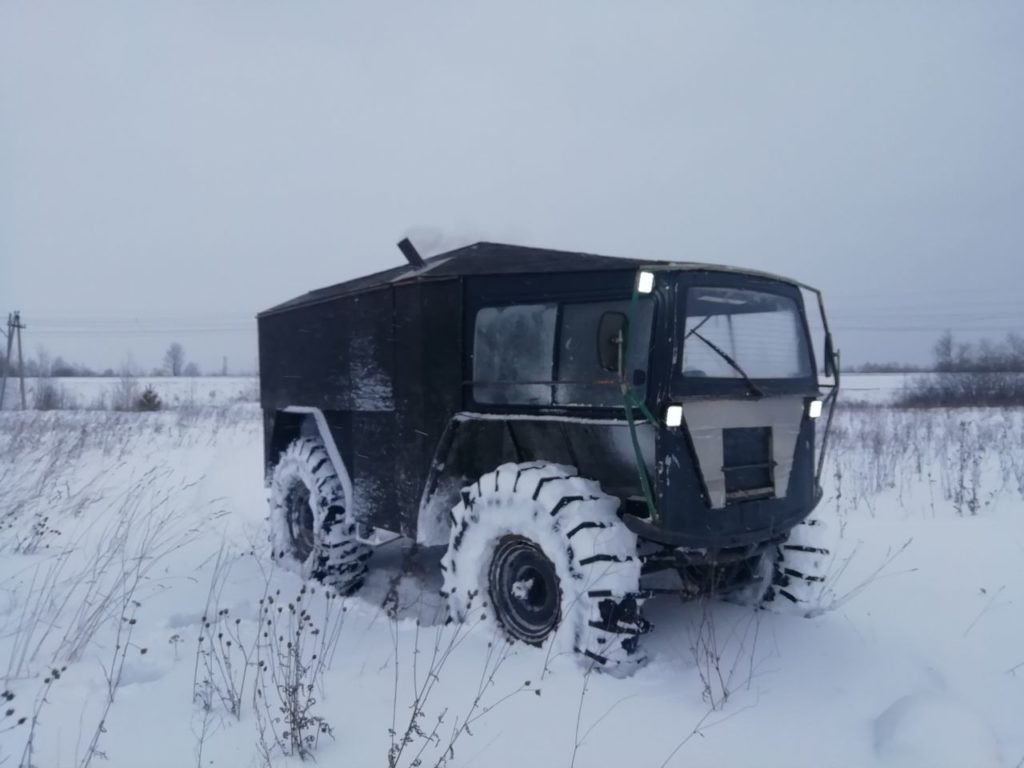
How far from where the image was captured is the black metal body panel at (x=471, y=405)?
3.72 m

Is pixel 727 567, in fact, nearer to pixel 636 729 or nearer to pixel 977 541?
pixel 636 729

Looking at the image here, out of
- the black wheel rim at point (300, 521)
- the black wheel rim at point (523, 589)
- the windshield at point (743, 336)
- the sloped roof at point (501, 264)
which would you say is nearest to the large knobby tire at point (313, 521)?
the black wheel rim at point (300, 521)

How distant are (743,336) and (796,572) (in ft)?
5.12

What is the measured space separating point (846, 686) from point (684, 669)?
0.79m

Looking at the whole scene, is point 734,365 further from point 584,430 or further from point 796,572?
point 796,572

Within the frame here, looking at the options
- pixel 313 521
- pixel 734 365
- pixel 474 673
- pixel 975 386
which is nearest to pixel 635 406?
pixel 734 365

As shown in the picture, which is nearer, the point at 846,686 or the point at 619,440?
the point at 846,686

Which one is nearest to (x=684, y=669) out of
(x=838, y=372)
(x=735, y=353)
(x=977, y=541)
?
(x=735, y=353)

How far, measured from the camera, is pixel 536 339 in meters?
4.30

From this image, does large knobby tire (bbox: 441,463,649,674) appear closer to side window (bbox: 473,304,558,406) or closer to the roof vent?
side window (bbox: 473,304,558,406)

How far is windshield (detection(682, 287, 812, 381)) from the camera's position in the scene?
3.94m

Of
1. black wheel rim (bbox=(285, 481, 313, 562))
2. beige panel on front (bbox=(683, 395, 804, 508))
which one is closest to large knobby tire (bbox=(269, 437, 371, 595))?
black wheel rim (bbox=(285, 481, 313, 562))

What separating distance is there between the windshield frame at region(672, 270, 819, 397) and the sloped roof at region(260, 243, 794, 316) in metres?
0.06

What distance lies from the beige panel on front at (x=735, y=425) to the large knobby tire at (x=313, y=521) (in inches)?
114
